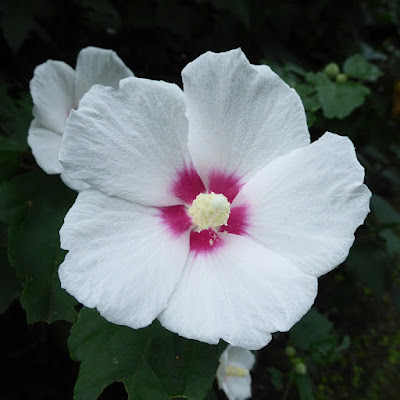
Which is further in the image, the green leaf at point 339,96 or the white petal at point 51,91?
the green leaf at point 339,96

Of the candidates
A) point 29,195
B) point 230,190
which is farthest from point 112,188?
point 29,195

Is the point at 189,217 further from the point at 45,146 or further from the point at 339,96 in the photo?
the point at 339,96

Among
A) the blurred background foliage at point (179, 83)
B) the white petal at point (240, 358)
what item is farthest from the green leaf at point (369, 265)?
the white petal at point (240, 358)

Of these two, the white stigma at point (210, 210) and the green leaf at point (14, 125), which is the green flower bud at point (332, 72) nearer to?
the white stigma at point (210, 210)

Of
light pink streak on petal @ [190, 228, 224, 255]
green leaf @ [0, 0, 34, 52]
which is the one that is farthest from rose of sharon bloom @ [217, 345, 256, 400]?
green leaf @ [0, 0, 34, 52]

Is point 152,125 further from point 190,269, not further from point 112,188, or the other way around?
point 190,269
